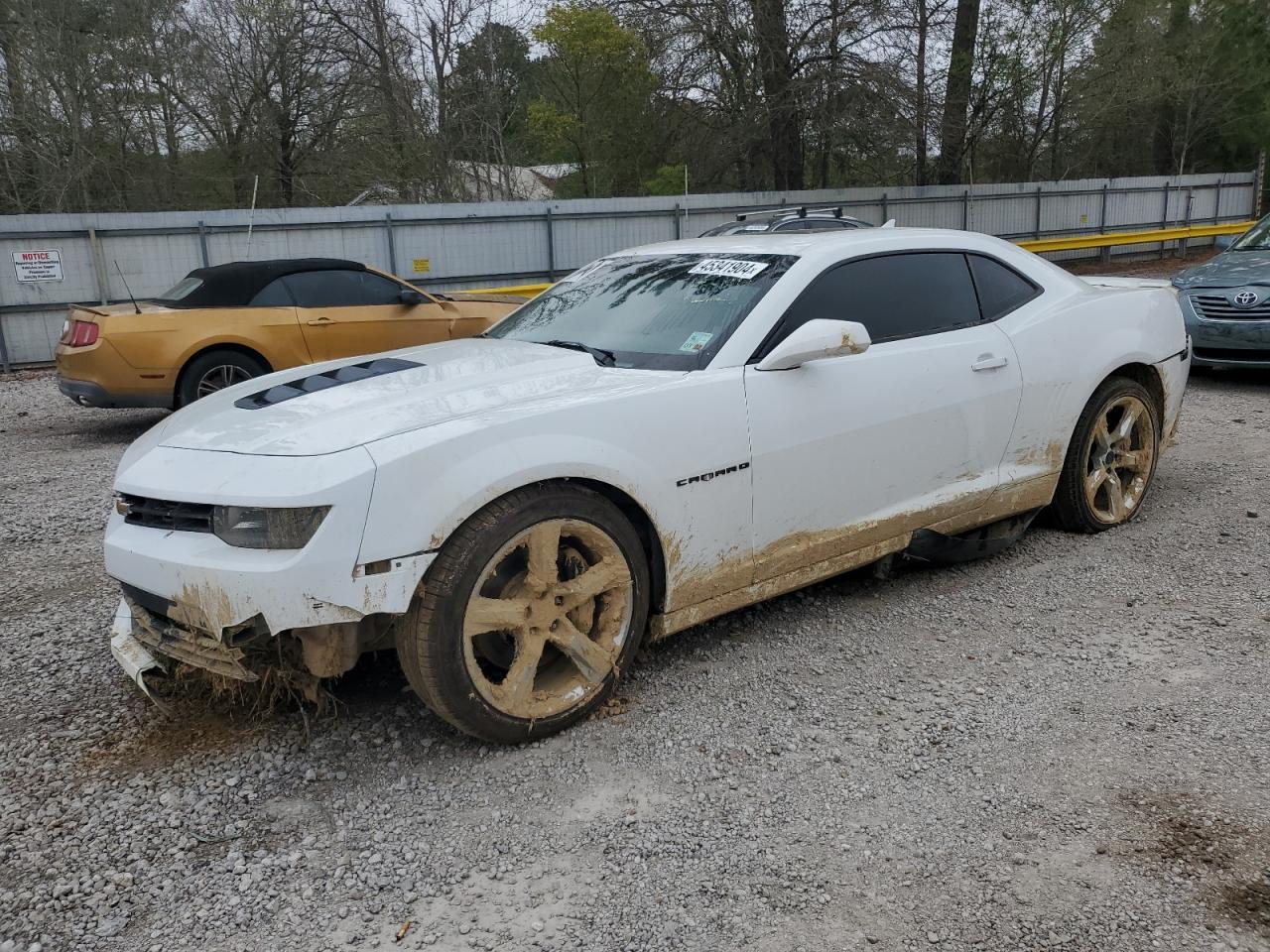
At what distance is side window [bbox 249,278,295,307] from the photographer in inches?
340

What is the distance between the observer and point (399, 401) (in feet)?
10.5

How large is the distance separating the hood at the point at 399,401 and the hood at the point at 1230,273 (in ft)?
23.8

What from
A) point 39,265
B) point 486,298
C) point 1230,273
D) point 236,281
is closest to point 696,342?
point 236,281

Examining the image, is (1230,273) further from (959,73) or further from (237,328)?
(959,73)

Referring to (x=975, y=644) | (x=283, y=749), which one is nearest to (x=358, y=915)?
(x=283, y=749)

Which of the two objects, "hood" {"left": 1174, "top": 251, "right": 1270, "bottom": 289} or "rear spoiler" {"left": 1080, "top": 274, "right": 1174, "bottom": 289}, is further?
"hood" {"left": 1174, "top": 251, "right": 1270, "bottom": 289}

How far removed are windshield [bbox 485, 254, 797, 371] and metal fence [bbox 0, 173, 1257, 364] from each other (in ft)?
29.4

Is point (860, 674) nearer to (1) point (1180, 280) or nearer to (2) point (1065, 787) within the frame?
(2) point (1065, 787)

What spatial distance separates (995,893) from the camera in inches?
95.1

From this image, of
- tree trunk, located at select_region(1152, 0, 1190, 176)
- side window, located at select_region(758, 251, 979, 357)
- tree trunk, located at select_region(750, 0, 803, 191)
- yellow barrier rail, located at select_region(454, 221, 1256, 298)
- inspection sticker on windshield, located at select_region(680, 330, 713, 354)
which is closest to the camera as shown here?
inspection sticker on windshield, located at select_region(680, 330, 713, 354)

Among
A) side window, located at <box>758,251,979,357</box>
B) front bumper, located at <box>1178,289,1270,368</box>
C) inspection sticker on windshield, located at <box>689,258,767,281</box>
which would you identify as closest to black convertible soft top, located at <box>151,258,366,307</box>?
inspection sticker on windshield, located at <box>689,258,767,281</box>

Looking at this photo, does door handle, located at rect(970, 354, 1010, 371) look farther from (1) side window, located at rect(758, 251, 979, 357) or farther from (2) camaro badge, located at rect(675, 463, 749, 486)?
(2) camaro badge, located at rect(675, 463, 749, 486)

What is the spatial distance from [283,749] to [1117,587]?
135 inches

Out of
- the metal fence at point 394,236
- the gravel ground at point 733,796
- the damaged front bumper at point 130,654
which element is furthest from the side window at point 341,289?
the damaged front bumper at point 130,654
